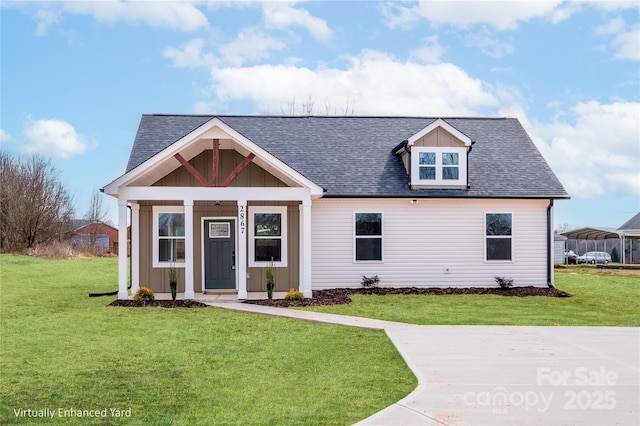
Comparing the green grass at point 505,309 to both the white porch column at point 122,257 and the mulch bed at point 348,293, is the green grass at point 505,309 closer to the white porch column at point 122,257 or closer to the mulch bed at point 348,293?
the mulch bed at point 348,293

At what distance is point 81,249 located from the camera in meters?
43.9

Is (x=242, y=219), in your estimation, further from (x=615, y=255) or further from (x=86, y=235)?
(x=86, y=235)

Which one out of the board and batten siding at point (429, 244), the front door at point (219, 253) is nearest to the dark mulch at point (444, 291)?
the board and batten siding at point (429, 244)

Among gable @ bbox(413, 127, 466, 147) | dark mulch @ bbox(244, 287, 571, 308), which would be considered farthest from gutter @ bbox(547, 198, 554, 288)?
gable @ bbox(413, 127, 466, 147)

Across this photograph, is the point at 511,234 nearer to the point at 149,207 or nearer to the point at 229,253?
the point at 229,253

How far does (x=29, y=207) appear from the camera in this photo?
139 ft

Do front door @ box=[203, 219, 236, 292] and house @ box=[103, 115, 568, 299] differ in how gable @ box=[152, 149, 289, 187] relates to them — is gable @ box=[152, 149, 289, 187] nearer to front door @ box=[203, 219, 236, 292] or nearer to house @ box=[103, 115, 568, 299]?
house @ box=[103, 115, 568, 299]

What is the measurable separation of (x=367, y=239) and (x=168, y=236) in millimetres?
6059

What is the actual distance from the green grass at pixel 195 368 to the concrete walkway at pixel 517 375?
40cm

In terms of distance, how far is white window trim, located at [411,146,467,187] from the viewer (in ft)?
63.0

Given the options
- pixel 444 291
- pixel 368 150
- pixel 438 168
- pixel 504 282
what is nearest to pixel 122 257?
pixel 368 150

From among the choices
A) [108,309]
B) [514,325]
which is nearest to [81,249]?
[108,309]

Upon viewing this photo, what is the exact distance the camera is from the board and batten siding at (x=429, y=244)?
1881 cm

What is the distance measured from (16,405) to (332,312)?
8.28 m
